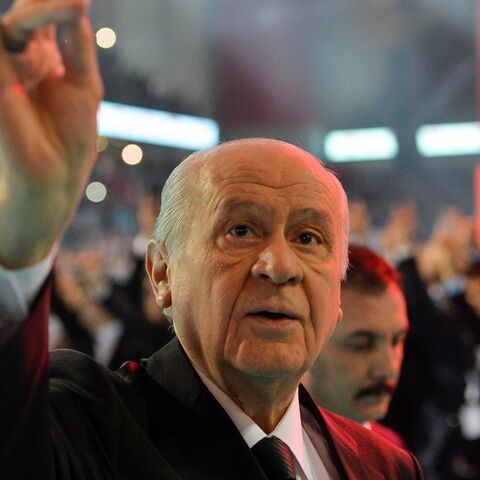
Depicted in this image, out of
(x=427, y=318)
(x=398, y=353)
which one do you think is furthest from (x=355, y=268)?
(x=427, y=318)

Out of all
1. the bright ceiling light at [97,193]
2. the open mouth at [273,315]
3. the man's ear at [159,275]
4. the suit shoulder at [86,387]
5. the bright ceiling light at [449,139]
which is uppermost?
the bright ceiling light at [449,139]

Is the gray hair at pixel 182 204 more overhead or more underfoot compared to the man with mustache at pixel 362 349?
more overhead

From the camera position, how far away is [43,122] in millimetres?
873

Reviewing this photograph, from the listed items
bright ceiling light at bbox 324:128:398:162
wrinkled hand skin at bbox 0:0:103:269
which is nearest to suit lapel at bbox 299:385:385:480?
wrinkled hand skin at bbox 0:0:103:269

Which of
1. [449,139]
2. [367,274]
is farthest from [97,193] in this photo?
[367,274]

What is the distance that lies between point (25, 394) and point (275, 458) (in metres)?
0.46

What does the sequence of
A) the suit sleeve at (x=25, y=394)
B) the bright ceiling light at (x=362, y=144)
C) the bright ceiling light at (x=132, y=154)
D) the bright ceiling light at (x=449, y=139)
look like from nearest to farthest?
the suit sleeve at (x=25, y=394)
the bright ceiling light at (x=132, y=154)
the bright ceiling light at (x=449, y=139)
the bright ceiling light at (x=362, y=144)

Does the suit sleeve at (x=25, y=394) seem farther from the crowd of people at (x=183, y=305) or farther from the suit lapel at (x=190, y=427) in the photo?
the suit lapel at (x=190, y=427)

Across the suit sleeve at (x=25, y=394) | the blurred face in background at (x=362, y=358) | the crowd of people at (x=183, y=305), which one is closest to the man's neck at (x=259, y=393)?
the crowd of people at (x=183, y=305)

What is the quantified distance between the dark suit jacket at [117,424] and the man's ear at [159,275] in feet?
0.26

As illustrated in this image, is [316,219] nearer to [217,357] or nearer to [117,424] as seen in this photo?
[217,357]

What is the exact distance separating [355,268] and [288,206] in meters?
0.87

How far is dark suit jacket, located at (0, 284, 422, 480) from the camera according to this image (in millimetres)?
949

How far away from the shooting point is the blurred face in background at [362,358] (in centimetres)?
216
